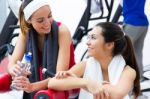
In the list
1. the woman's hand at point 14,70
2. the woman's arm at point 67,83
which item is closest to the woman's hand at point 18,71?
the woman's hand at point 14,70

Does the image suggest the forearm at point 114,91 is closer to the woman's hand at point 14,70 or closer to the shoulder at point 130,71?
the shoulder at point 130,71

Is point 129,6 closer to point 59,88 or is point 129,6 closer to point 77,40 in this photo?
point 77,40

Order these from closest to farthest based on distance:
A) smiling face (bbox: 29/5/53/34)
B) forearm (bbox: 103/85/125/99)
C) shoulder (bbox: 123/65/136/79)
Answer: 1. forearm (bbox: 103/85/125/99)
2. shoulder (bbox: 123/65/136/79)
3. smiling face (bbox: 29/5/53/34)

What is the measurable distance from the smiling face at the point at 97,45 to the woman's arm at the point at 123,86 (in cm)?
15

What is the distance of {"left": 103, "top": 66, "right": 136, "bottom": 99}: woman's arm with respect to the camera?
175cm

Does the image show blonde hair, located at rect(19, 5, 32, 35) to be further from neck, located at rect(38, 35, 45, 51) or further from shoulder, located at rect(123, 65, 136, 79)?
shoulder, located at rect(123, 65, 136, 79)

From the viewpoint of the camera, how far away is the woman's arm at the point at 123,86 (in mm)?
1750

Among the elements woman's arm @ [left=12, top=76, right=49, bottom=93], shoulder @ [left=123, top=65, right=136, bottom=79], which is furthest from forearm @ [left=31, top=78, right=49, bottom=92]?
shoulder @ [left=123, top=65, right=136, bottom=79]

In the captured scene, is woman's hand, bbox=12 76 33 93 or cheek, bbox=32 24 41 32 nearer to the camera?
woman's hand, bbox=12 76 33 93

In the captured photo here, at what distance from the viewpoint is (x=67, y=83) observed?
6.05 ft

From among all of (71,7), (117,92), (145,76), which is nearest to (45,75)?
(117,92)

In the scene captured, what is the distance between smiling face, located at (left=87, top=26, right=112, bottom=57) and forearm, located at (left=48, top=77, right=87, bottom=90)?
0.18 meters

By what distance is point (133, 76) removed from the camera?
6.16 feet

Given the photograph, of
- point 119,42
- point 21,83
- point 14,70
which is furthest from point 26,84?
point 119,42
